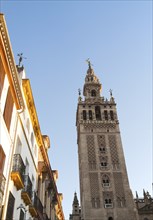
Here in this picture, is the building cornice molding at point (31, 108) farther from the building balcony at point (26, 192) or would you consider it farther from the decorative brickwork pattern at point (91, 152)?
the decorative brickwork pattern at point (91, 152)

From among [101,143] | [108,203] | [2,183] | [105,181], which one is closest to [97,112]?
[101,143]

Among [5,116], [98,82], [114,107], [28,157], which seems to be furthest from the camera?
[98,82]

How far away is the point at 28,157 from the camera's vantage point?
631 inches

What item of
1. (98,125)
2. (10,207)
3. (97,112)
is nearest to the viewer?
(10,207)

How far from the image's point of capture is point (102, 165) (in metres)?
45.8

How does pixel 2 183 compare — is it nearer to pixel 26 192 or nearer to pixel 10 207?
pixel 10 207

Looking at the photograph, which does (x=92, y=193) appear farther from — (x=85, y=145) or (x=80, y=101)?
(x=80, y=101)

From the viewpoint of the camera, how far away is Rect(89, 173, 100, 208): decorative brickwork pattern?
41469 mm

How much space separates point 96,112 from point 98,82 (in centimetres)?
1165

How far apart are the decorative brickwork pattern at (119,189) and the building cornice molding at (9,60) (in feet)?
107

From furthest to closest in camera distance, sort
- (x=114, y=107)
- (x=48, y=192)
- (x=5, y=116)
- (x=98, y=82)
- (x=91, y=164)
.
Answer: (x=98, y=82) → (x=114, y=107) → (x=91, y=164) → (x=48, y=192) → (x=5, y=116)

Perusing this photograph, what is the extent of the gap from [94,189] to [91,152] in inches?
273

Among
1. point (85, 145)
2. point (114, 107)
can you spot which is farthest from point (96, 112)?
point (85, 145)

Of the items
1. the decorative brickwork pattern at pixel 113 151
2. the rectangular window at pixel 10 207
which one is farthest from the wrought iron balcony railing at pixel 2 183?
the decorative brickwork pattern at pixel 113 151
